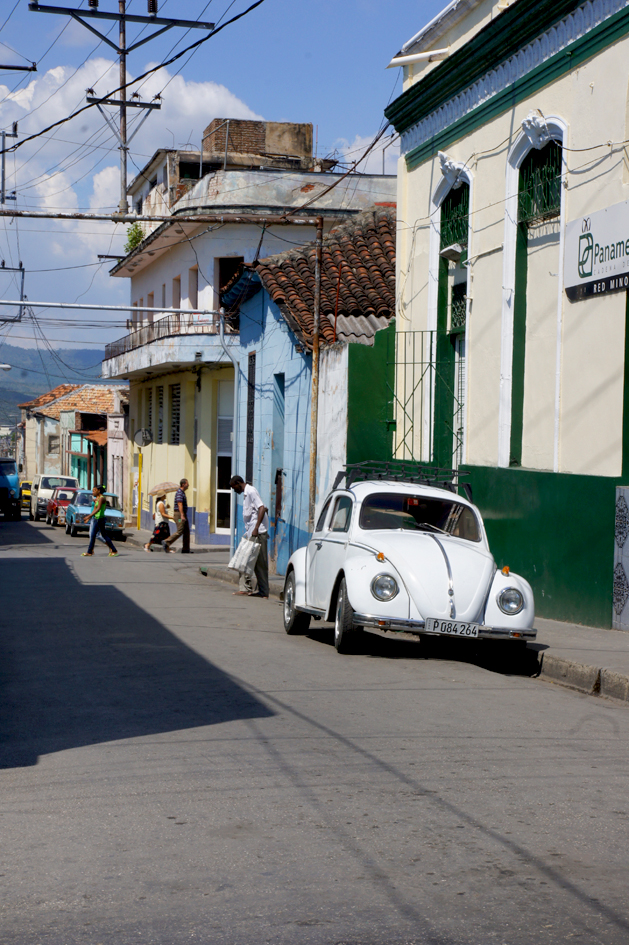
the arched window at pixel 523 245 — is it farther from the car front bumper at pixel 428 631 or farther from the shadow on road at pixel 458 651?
the car front bumper at pixel 428 631

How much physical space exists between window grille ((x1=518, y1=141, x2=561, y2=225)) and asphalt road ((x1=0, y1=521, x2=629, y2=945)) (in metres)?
6.30

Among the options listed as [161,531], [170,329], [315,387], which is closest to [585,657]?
[315,387]

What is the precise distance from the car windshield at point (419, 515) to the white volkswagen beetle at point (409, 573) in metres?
0.01

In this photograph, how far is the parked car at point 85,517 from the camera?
3651cm

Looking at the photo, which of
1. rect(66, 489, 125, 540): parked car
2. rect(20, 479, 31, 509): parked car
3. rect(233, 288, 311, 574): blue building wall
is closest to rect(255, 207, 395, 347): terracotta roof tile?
rect(233, 288, 311, 574): blue building wall

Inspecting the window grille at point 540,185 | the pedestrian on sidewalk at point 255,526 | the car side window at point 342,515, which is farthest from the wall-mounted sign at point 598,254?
the pedestrian on sidewalk at point 255,526

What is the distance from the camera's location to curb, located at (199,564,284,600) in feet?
59.7

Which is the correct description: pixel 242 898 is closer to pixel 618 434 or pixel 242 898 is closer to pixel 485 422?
pixel 618 434

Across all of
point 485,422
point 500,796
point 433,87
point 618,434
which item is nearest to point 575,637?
point 618,434

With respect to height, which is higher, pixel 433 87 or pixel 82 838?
pixel 433 87

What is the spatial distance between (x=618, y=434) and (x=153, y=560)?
1686 centimetres

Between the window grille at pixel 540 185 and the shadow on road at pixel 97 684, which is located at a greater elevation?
the window grille at pixel 540 185

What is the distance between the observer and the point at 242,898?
3.97 metres

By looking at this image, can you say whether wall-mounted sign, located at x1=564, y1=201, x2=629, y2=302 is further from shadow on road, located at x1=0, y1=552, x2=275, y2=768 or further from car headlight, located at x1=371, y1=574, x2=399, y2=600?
shadow on road, located at x1=0, y1=552, x2=275, y2=768
